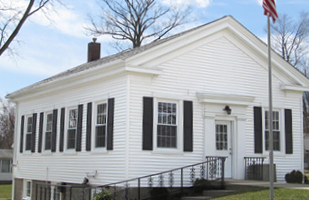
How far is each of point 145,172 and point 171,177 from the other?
930 millimetres

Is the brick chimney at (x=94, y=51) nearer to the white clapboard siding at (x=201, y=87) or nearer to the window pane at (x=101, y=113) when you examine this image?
the window pane at (x=101, y=113)

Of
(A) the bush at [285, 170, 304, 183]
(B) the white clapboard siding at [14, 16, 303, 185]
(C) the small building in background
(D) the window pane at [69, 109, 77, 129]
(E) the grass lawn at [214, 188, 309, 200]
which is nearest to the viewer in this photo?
(E) the grass lawn at [214, 188, 309, 200]

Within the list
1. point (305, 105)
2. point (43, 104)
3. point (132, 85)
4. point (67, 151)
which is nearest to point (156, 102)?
point (132, 85)

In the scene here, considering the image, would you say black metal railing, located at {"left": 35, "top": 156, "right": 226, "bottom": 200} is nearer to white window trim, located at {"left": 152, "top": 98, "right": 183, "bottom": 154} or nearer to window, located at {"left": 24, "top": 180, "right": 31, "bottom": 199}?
white window trim, located at {"left": 152, "top": 98, "right": 183, "bottom": 154}

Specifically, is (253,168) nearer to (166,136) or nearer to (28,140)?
(166,136)

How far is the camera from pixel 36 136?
20969 millimetres

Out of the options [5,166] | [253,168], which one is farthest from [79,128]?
[5,166]

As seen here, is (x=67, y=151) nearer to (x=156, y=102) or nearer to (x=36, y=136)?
(x=36, y=136)

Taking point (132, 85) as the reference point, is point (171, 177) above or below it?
below

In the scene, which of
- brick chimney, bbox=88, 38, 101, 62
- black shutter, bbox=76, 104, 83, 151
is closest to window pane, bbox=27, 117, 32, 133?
black shutter, bbox=76, 104, 83, 151

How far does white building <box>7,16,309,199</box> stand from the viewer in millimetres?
15156

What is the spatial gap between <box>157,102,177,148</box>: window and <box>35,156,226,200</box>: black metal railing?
996 millimetres

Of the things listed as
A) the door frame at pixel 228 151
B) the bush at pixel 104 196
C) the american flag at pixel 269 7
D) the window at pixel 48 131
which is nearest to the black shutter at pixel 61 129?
the window at pixel 48 131

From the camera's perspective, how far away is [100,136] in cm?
1647
